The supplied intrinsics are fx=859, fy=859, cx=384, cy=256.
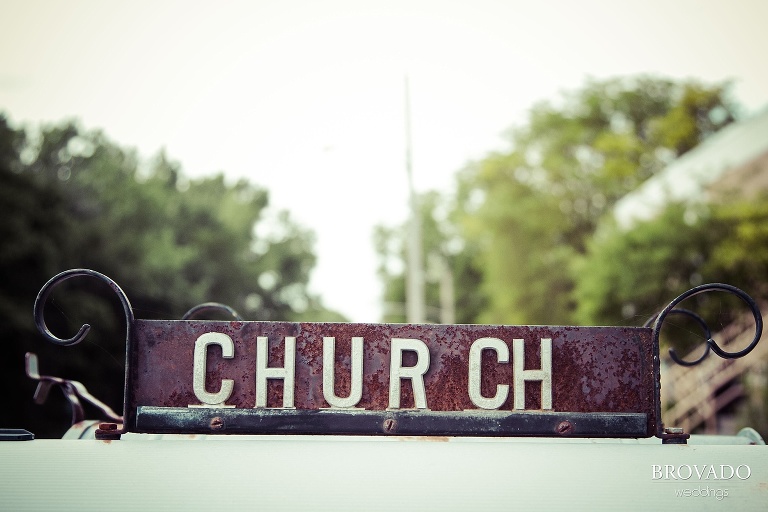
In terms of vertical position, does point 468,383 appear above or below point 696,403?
above

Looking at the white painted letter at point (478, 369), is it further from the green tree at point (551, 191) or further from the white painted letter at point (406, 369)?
the green tree at point (551, 191)

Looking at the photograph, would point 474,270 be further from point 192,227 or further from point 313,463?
point 313,463

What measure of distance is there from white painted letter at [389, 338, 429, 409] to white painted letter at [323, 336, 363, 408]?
0.08 m

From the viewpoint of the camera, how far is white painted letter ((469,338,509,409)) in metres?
2.31

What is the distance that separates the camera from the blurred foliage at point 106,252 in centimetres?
2200

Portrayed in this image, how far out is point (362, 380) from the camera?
7.52 feet

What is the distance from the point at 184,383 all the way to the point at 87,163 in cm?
3341

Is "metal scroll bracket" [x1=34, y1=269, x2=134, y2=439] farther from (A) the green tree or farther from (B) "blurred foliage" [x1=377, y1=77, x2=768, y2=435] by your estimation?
(A) the green tree

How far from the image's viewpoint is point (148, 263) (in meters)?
29.8

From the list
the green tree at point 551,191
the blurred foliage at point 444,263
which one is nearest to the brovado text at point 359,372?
the green tree at point 551,191

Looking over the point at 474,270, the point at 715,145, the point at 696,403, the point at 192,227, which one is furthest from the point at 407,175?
the point at 474,270

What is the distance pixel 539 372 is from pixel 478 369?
0.55 feet

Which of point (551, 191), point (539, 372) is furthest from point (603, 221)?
point (539, 372)

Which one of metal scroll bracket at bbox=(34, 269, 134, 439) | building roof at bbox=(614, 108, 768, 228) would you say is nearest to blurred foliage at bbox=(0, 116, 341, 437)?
building roof at bbox=(614, 108, 768, 228)
